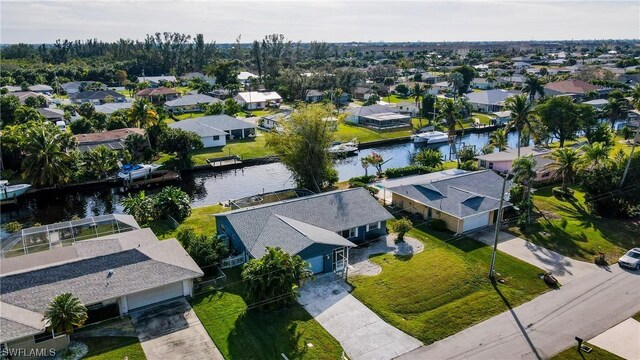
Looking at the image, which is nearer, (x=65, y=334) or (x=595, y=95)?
(x=65, y=334)

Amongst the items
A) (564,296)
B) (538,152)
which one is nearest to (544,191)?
(538,152)

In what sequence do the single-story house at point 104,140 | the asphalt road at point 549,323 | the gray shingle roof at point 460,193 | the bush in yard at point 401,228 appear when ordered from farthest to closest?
the single-story house at point 104,140 → the gray shingle roof at point 460,193 → the bush in yard at point 401,228 → the asphalt road at point 549,323

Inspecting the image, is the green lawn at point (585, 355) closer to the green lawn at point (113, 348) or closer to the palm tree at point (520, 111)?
the green lawn at point (113, 348)

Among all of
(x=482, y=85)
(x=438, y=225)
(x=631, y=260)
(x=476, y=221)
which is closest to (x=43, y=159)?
(x=438, y=225)

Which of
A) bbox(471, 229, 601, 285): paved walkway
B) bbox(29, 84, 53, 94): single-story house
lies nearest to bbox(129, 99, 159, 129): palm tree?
bbox(471, 229, 601, 285): paved walkway

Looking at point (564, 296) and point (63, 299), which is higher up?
point (63, 299)

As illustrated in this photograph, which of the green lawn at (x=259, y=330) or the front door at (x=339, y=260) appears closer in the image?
the green lawn at (x=259, y=330)

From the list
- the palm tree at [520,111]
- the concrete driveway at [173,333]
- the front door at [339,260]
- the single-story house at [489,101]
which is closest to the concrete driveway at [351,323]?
the front door at [339,260]

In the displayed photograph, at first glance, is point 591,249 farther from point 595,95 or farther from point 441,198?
point 595,95
